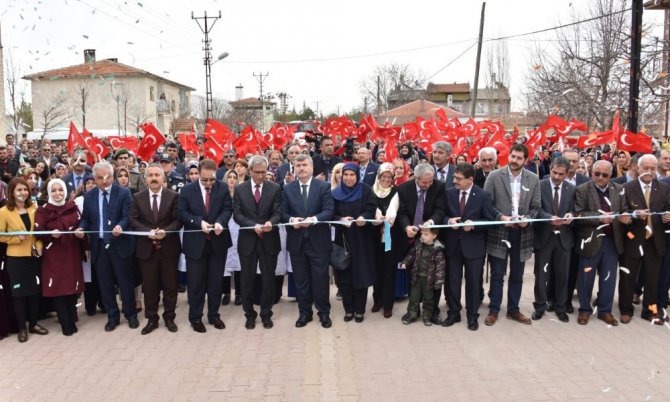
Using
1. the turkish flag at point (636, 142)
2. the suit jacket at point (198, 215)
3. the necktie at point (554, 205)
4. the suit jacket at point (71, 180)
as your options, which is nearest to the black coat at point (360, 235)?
the suit jacket at point (198, 215)

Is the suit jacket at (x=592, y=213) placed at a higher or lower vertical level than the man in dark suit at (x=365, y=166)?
lower

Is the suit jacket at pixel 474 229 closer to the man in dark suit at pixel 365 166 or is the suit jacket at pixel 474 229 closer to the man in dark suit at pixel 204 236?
the man in dark suit at pixel 365 166

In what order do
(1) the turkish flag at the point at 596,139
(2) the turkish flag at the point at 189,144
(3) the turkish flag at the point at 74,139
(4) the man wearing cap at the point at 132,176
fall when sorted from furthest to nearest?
(2) the turkish flag at the point at 189,144 → (1) the turkish flag at the point at 596,139 → (3) the turkish flag at the point at 74,139 → (4) the man wearing cap at the point at 132,176

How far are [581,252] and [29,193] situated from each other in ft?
21.2

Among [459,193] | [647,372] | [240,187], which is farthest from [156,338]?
[647,372]

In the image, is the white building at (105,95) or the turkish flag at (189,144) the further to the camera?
the white building at (105,95)

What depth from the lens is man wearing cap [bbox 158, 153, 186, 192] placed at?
943cm

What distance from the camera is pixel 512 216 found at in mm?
6777

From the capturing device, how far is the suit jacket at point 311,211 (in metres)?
6.79

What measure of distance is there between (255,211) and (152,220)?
45.9 inches

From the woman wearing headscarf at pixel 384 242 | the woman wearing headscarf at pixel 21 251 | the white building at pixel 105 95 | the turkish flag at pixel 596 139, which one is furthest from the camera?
the white building at pixel 105 95

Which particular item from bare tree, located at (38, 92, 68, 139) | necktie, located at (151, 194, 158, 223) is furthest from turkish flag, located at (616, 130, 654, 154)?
bare tree, located at (38, 92, 68, 139)

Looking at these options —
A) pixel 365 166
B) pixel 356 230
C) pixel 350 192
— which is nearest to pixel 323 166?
pixel 365 166

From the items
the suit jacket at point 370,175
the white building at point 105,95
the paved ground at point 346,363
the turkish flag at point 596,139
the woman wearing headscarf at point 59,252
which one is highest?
the white building at point 105,95
